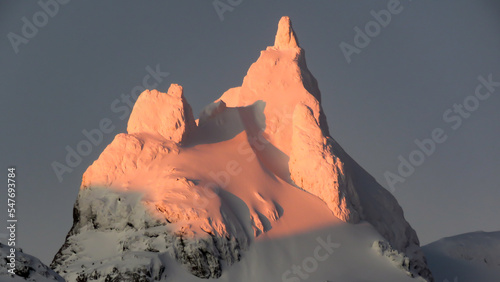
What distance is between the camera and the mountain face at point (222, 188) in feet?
200

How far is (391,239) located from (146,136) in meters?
25.4

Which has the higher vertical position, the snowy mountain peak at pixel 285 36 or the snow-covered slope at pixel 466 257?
the snowy mountain peak at pixel 285 36

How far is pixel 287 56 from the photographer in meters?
83.3

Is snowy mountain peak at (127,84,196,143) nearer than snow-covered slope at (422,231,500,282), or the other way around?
snowy mountain peak at (127,84,196,143)

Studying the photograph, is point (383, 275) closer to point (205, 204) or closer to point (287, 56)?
point (205, 204)

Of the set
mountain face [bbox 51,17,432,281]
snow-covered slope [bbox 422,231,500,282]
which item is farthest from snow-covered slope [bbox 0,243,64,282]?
snow-covered slope [bbox 422,231,500,282]

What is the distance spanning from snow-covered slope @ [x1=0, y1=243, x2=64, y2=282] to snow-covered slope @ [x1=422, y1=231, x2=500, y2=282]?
66764 mm

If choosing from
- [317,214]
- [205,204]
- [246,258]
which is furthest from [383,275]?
[205,204]

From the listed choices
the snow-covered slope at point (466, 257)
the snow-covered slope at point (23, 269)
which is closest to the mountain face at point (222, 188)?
the snow-covered slope at point (466, 257)

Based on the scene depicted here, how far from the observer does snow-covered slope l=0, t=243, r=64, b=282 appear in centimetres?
2716

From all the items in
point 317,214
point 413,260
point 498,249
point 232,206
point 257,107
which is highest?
point 257,107

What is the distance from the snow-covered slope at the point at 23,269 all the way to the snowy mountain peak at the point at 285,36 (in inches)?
2348

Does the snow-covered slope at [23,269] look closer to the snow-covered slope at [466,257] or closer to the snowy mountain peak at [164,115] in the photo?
the snowy mountain peak at [164,115]

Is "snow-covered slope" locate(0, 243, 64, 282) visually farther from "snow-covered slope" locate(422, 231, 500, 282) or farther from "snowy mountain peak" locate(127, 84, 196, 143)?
"snow-covered slope" locate(422, 231, 500, 282)
